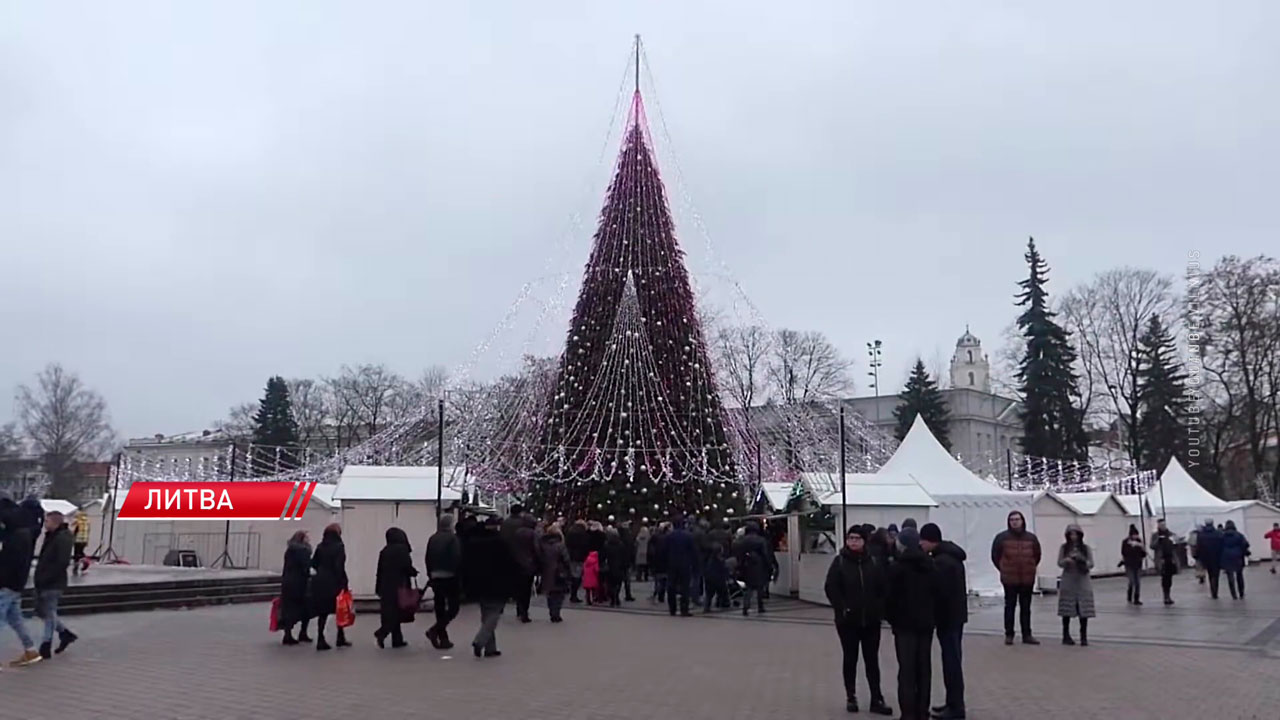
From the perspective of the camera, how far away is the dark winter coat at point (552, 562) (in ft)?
52.5

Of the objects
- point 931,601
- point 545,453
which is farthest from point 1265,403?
point 931,601

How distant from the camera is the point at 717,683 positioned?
9734 millimetres

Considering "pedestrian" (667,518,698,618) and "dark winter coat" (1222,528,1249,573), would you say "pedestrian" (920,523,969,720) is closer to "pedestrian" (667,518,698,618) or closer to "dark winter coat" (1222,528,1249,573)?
"pedestrian" (667,518,698,618)

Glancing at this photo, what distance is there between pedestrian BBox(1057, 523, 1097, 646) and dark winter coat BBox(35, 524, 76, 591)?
11078 mm

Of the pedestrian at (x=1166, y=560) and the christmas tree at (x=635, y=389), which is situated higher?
the christmas tree at (x=635, y=389)

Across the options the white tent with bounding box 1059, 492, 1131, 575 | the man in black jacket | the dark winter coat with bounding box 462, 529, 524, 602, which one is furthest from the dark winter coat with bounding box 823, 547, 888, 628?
the white tent with bounding box 1059, 492, 1131, 575

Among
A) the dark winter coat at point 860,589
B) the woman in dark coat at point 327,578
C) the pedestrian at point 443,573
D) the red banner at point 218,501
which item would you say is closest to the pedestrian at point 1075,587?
the dark winter coat at point 860,589

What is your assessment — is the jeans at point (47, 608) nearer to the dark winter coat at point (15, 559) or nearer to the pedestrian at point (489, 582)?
the dark winter coat at point (15, 559)

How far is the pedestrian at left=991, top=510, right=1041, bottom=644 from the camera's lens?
12859 mm

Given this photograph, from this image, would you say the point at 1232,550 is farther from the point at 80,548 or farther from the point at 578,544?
the point at 80,548

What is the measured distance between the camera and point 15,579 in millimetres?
10422

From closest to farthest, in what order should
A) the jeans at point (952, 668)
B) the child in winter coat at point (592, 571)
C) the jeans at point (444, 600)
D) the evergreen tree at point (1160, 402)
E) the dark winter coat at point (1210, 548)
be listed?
the jeans at point (952, 668) < the jeans at point (444, 600) < the dark winter coat at point (1210, 548) < the child in winter coat at point (592, 571) < the evergreen tree at point (1160, 402)

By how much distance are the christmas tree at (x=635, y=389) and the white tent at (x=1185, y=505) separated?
52.9ft

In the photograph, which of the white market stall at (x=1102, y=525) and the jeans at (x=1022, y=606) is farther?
the white market stall at (x=1102, y=525)
